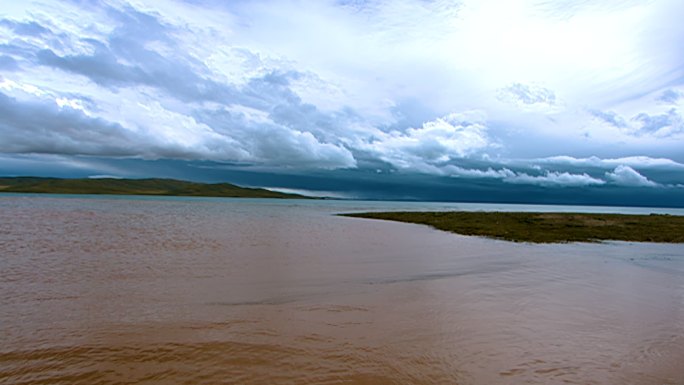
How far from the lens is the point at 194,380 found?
723cm

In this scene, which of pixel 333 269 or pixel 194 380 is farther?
pixel 333 269

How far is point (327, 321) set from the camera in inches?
432

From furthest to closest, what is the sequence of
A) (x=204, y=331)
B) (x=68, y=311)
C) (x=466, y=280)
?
(x=466, y=280)
(x=68, y=311)
(x=204, y=331)

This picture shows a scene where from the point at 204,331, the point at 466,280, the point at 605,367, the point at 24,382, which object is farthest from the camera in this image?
the point at 466,280

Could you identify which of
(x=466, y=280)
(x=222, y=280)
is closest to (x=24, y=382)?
(x=222, y=280)

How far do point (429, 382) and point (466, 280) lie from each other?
35.6 feet

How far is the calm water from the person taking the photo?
25.9ft

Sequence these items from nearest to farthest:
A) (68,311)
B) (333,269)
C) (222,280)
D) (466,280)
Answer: (68,311), (222,280), (466,280), (333,269)

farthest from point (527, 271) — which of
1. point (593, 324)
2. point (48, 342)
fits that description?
point (48, 342)

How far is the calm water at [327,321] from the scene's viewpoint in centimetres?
791

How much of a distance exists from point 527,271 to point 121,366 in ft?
63.6

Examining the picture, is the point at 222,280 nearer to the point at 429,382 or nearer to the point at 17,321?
the point at 17,321

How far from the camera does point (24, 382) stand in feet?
23.1

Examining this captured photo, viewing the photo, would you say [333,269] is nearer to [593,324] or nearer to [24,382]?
[593,324]
